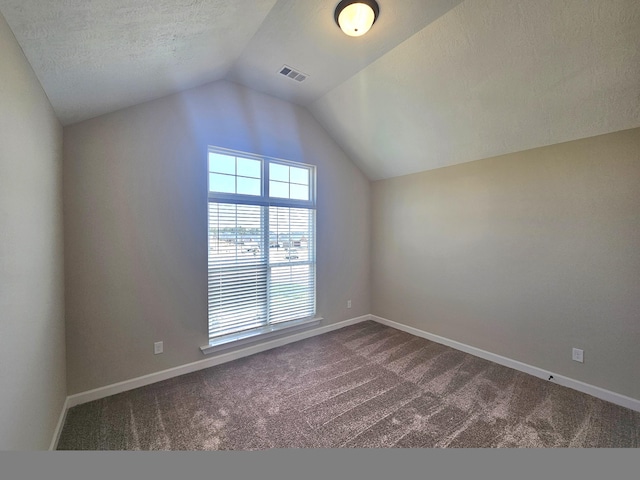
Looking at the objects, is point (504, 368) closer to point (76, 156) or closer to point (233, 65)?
point (233, 65)

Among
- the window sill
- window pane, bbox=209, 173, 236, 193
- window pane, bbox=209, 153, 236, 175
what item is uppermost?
window pane, bbox=209, 153, 236, 175

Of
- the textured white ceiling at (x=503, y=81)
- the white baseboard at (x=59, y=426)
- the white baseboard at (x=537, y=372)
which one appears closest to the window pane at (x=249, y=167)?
the textured white ceiling at (x=503, y=81)

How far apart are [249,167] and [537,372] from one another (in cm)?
373

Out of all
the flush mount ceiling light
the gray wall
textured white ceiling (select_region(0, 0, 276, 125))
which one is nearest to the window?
the gray wall

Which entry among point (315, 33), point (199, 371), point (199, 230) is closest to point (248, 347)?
point (199, 371)

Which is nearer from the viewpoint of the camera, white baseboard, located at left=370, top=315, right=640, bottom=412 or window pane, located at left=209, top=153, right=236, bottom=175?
white baseboard, located at left=370, top=315, right=640, bottom=412

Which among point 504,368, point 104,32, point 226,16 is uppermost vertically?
point 226,16

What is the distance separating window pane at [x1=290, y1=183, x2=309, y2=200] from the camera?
336cm

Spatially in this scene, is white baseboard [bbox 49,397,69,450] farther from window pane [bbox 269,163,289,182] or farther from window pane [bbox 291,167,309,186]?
window pane [bbox 291,167,309,186]

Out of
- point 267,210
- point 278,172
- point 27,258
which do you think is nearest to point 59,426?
point 27,258

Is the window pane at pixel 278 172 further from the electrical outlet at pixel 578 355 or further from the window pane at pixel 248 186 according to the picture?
the electrical outlet at pixel 578 355

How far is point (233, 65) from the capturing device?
2500 mm

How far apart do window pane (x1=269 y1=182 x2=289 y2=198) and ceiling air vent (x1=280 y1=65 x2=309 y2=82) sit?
3.84 ft

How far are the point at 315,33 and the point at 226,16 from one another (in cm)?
73
